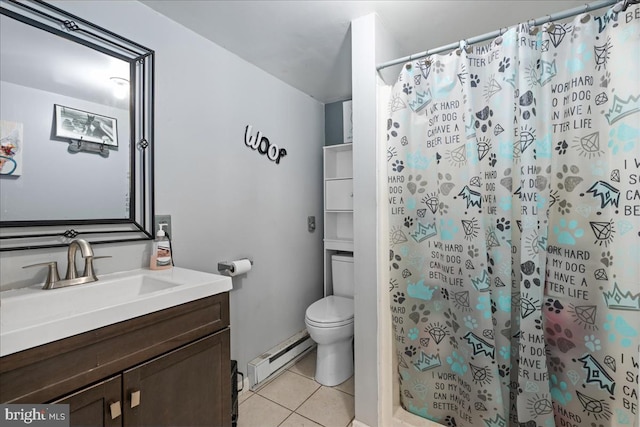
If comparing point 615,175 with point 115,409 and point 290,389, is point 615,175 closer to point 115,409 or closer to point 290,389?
point 115,409

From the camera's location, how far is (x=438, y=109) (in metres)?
1.41

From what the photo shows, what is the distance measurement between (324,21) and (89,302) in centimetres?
170

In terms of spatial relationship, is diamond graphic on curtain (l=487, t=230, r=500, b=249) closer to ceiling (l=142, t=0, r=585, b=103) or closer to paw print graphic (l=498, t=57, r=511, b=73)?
paw print graphic (l=498, t=57, r=511, b=73)

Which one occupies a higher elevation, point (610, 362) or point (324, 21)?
point (324, 21)

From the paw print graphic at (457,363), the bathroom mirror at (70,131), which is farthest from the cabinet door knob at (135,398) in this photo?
the paw print graphic at (457,363)

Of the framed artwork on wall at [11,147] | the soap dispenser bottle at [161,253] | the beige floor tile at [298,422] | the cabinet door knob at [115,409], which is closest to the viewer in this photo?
the cabinet door knob at [115,409]

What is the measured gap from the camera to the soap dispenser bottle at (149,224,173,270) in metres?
1.37

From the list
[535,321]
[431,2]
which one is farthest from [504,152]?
[431,2]

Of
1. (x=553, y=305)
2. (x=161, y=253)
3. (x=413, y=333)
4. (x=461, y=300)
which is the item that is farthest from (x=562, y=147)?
(x=161, y=253)

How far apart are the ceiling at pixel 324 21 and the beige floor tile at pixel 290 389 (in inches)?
87.3

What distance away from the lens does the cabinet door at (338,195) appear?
2.45 m

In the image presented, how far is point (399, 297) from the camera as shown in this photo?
1.52m

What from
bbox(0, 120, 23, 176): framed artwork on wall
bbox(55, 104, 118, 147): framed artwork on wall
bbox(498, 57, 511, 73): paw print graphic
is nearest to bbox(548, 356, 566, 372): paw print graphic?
bbox(498, 57, 511, 73): paw print graphic

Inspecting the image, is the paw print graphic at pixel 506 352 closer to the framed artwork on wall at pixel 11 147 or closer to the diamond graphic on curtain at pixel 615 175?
the diamond graphic on curtain at pixel 615 175
